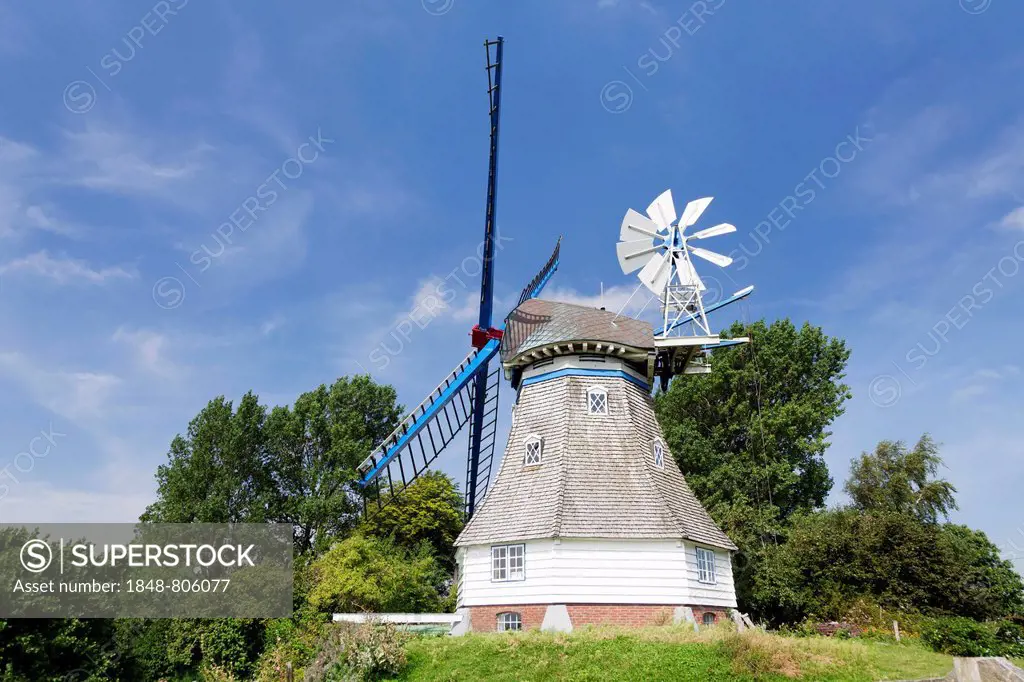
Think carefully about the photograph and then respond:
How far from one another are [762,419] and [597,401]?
15919 mm

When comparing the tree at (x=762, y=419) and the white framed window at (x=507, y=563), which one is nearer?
the white framed window at (x=507, y=563)

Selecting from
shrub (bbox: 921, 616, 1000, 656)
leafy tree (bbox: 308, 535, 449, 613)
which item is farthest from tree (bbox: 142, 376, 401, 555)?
shrub (bbox: 921, 616, 1000, 656)

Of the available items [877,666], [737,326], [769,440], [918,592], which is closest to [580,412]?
[877,666]

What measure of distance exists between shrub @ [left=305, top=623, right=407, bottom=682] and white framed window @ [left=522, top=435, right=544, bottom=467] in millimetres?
7473

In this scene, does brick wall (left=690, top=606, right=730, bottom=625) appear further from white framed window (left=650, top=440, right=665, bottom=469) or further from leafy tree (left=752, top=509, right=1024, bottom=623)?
leafy tree (left=752, top=509, right=1024, bottom=623)

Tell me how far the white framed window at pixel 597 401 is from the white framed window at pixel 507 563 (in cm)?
500

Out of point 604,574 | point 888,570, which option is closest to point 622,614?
point 604,574

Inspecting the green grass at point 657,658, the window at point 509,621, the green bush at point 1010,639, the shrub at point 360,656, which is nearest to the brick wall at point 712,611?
the green grass at point 657,658

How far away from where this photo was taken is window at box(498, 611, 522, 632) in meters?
21.1

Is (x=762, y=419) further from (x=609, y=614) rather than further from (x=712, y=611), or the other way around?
(x=609, y=614)

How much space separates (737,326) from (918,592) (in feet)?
60.1

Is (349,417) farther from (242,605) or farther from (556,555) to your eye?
(556,555)

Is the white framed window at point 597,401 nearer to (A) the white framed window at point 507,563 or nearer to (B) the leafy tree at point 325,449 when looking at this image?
(A) the white framed window at point 507,563

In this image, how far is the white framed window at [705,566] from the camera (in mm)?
21969
